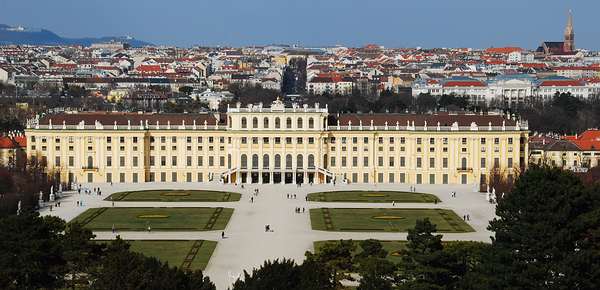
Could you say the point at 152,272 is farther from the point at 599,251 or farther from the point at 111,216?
the point at 111,216

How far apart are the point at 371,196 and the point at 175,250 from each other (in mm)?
22095

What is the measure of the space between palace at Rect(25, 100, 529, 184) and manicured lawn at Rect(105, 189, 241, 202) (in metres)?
6.22

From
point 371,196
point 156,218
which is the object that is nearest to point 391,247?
point 156,218

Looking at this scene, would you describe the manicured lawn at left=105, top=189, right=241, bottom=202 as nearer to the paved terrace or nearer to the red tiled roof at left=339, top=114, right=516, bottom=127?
the paved terrace

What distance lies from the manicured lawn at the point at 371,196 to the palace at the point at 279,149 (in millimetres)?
6209

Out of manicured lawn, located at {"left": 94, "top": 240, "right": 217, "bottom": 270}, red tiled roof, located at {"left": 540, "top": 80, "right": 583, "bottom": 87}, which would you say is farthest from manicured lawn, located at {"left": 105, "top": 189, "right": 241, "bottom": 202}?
red tiled roof, located at {"left": 540, "top": 80, "right": 583, "bottom": 87}

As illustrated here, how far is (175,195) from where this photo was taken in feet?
224

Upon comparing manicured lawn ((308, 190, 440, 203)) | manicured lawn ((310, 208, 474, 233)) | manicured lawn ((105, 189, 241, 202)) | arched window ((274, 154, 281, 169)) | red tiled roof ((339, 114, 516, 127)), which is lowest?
manicured lawn ((308, 190, 440, 203))

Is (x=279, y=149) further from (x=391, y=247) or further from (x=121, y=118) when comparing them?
(x=391, y=247)

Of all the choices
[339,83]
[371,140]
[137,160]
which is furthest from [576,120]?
[339,83]

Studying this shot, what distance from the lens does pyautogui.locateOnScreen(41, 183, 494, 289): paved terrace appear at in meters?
46.7

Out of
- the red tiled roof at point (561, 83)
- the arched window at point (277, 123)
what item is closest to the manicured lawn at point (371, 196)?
the arched window at point (277, 123)

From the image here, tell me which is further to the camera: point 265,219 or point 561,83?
point 561,83

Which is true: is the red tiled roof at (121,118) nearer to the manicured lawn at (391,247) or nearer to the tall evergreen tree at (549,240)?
the manicured lawn at (391,247)
